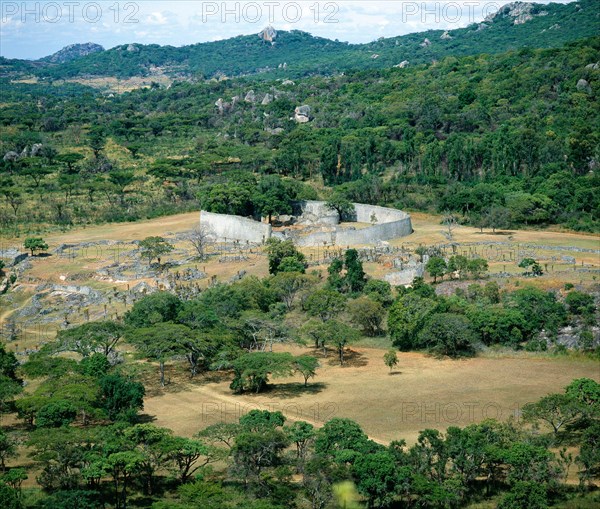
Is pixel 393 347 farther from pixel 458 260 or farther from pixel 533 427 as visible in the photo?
pixel 533 427

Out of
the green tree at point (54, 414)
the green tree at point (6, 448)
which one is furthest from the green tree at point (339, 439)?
the green tree at point (6, 448)

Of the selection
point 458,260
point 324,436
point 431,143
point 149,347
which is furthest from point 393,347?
point 431,143

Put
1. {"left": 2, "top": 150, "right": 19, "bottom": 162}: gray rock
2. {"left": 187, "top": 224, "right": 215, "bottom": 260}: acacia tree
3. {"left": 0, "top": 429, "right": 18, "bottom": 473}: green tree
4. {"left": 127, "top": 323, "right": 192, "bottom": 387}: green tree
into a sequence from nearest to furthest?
{"left": 0, "top": 429, "right": 18, "bottom": 473}: green tree → {"left": 127, "top": 323, "right": 192, "bottom": 387}: green tree → {"left": 187, "top": 224, "right": 215, "bottom": 260}: acacia tree → {"left": 2, "top": 150, "right": 19, "bottom": 162}: gray rock

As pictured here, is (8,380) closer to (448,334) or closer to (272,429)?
(272,429)

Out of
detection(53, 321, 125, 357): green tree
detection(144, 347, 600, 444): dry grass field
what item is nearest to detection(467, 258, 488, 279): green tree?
detection(144, 347, 600, 444): dry grass field

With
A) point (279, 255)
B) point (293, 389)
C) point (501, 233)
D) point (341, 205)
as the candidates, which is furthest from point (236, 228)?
point (293, 389)

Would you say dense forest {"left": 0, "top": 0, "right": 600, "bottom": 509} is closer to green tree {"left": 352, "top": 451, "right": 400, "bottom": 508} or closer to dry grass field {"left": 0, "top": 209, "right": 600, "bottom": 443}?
green tree {"left": 352, "top": 451, "right": 400, "bottom": 508}
